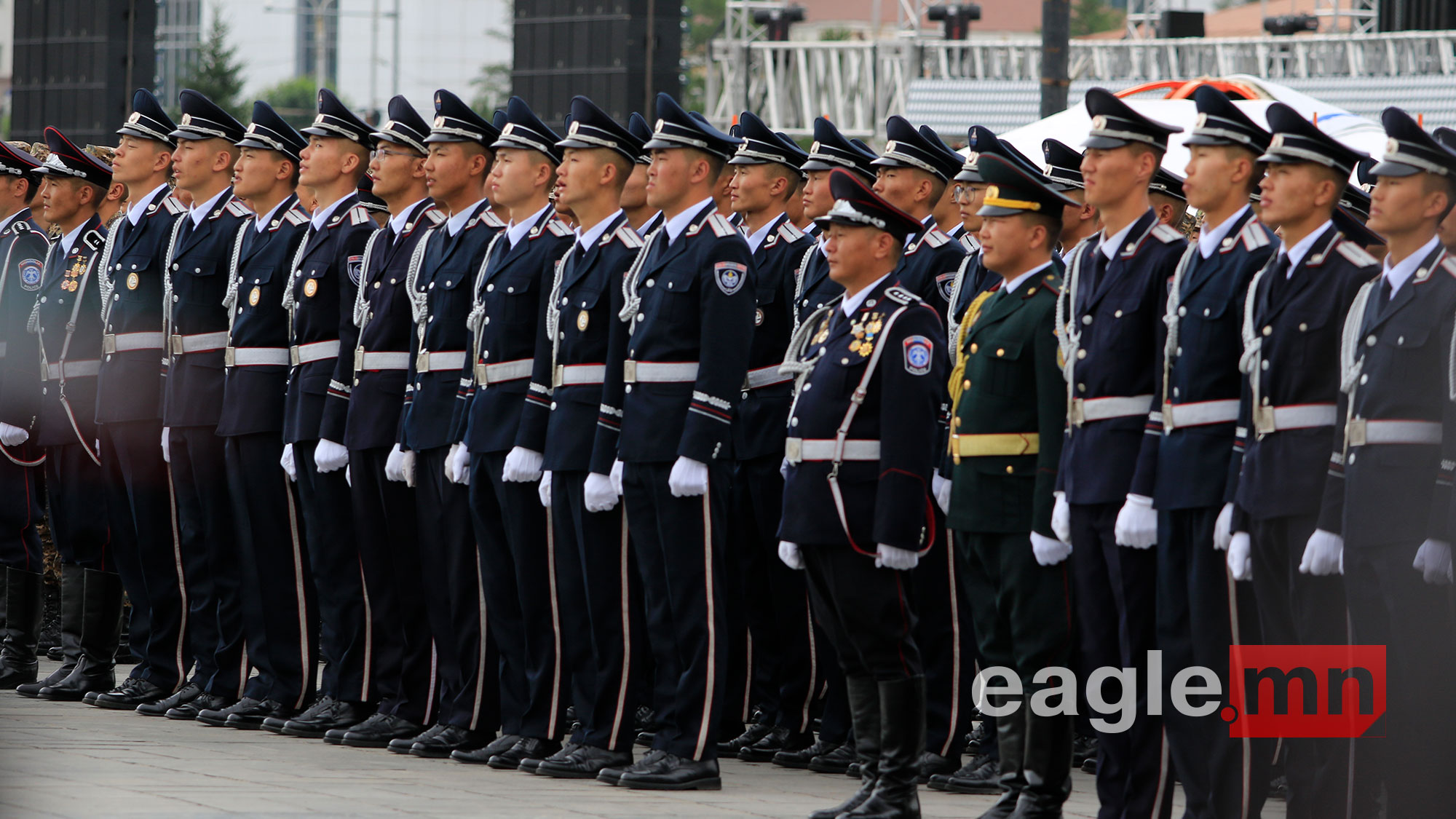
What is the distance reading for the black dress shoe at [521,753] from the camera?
7402 mm

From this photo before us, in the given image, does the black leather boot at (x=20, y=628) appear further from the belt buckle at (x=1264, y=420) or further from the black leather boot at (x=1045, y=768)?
the belt buckle at (x=1264, y=420)

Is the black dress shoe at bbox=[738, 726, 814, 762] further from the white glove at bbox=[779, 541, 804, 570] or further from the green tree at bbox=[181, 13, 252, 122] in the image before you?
the green tree at bbox=[181, 13, 252, 122]

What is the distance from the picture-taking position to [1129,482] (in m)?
6.00

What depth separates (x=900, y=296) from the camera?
21.1 feet

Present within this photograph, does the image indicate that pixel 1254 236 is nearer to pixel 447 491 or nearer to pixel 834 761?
pixel 834 761

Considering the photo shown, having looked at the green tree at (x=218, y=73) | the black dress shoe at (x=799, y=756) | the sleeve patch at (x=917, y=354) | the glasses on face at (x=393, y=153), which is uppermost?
the green tree at (x=218, y=73)

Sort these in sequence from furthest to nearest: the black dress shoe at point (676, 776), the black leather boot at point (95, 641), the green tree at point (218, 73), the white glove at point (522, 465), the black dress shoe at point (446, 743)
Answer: the green tree at point (218, 73), the black leather boot at point (95, 641), the black dress shoe at point (446, 743), the white glove at point (522, 465), the black dress shoe at point (676, 776)

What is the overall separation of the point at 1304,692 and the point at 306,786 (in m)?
3.19

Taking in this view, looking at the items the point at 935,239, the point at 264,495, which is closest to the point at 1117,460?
the point at 935,239

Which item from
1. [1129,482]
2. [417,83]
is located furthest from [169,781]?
[417,83]

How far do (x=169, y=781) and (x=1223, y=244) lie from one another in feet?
12.3

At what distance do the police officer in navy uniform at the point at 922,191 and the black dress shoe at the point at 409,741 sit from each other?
2.43 meters

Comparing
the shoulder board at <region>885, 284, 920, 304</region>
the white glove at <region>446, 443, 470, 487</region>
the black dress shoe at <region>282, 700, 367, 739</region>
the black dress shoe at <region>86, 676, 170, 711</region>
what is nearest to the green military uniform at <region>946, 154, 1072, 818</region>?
the shoulder board at <region>885, 284, 920, 304</region>

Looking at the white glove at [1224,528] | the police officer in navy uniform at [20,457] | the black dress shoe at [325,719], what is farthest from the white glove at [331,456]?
the white glove at [1224,528]
